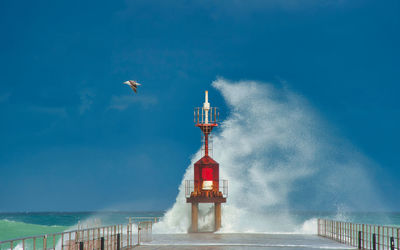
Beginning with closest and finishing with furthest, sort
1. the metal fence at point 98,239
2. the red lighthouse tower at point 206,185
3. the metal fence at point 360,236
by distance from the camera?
the metal fence at point 98,239 → the metal fence at point 360,236 → the red lighthouse tower at point 206,185

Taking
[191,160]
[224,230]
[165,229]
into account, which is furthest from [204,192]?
[191,160]

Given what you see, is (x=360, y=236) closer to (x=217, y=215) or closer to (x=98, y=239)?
(x=98, y=239)

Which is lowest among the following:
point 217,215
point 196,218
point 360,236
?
point 196,218

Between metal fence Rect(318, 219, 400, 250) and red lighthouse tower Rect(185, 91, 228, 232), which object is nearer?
metal fence Rect(318, 219, 400, 250)

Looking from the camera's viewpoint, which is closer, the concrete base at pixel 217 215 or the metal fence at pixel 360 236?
the metal fence at pixel 360 236

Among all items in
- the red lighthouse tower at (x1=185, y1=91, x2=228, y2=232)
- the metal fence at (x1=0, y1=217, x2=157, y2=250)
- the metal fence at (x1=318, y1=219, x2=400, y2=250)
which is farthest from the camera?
the red lighthouse tower at (x1=185, y1=91, x2=228, y2=232)

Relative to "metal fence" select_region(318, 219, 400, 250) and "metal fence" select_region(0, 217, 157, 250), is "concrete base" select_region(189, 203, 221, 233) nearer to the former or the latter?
"metal fence" select_region(318, 219, 400, 250)

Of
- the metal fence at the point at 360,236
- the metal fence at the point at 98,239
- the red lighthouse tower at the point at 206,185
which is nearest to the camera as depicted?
the metal fence at the point at 98,239

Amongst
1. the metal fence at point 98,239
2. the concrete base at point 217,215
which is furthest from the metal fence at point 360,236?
the metal fence at point 98,239

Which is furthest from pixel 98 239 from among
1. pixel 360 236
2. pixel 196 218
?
pixel 196 218

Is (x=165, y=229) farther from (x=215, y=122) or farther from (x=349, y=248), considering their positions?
(x=349, y=248)

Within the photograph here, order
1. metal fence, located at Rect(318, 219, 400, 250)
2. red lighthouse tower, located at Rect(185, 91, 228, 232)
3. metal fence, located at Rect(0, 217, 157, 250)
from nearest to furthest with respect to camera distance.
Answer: metal fence, located at Rect(0, 217, 157, 250) → metal fence, located at Rect(318, 219, 400, 250) → red lighthouse tower, located at Rect(185, 91, 228, 232)

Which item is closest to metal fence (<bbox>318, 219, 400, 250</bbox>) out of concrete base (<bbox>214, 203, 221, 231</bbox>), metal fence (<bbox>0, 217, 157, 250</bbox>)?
concrete base (<bbox>214, 203, 221, 231</bbox>)

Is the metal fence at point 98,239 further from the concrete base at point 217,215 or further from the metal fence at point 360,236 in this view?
the metal fence at point 360,236
